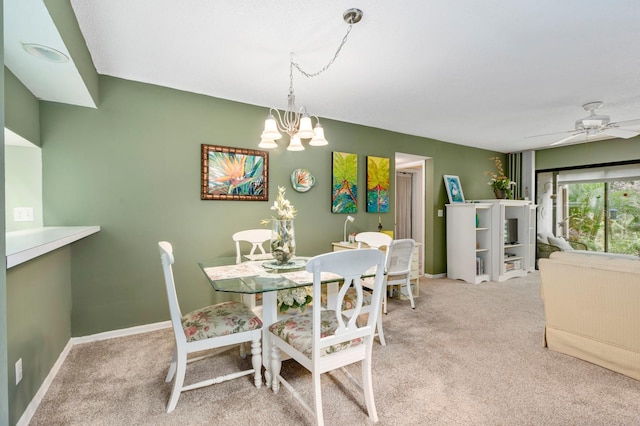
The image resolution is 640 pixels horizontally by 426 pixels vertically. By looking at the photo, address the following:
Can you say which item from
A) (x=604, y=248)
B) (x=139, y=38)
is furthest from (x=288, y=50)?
(x=604, y=248)

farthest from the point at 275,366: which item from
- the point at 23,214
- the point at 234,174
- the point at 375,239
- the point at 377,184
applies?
the point at 377,184

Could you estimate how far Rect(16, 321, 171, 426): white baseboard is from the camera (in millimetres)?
1674

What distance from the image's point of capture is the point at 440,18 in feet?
6.19

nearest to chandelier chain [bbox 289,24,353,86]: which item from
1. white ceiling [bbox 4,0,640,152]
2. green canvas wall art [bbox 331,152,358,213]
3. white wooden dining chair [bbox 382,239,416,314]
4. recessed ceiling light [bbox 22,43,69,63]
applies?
white ceiling [bbox 4,0,640,152]

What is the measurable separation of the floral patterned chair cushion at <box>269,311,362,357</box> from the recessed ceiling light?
2.06 metres

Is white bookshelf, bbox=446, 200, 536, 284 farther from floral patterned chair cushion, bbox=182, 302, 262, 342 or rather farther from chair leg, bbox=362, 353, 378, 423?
floral patterned chair cushion, bbox=182, 302, 262, 342

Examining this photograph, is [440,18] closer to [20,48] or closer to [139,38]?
[139,38]

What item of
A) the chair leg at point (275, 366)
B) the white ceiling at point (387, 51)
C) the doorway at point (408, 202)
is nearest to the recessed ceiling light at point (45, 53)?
the white ceiling at point (387, 51)

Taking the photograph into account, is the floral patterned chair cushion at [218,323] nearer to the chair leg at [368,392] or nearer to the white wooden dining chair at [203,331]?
the white wooden dining chair at [203,331]

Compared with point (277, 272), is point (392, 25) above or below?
above

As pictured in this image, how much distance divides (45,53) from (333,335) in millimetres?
2321

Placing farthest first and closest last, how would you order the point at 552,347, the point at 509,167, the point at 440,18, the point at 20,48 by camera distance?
the point at 509,167, the point at 552,347, the point at 440,18, the point at 20,48

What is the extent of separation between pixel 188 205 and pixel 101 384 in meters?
1.61

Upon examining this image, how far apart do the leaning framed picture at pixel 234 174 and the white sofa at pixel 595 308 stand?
2.79 meters
